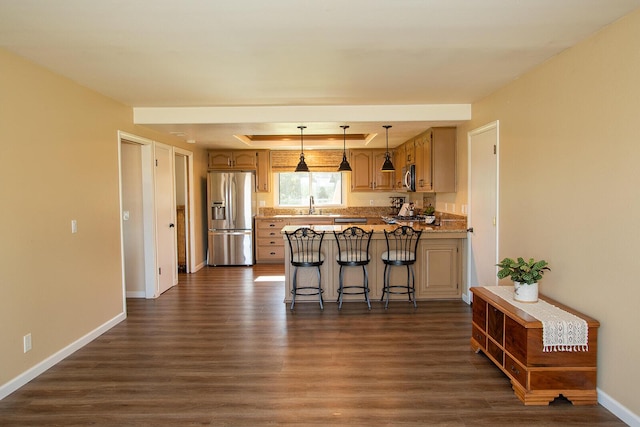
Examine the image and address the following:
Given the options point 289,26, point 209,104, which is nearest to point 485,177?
point 289,26

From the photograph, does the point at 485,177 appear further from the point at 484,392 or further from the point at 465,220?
the point at 484,392

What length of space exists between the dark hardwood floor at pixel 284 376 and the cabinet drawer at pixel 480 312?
0.27 m

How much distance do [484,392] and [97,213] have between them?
3.58m

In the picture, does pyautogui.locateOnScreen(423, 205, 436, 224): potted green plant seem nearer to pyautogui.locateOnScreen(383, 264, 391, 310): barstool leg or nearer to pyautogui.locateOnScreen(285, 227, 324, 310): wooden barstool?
pyautogui.locateOnScreen(383, 264, 391, 310): barstool leg

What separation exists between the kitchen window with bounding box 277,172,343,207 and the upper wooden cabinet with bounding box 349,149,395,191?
0.59 meters

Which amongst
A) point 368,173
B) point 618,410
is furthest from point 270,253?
point 618,410

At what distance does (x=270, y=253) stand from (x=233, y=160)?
1.91 metres

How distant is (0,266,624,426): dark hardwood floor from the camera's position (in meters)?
2.43

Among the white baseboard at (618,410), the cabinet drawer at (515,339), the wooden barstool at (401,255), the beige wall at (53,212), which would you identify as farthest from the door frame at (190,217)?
the white baseboard at (618,410)

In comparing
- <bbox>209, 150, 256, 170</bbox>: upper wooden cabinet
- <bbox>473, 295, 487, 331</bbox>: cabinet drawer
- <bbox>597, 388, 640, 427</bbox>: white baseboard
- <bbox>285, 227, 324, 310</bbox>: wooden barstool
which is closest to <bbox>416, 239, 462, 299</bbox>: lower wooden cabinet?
<bbox>285, 227, 324, 310</bbox>: wooden barstool

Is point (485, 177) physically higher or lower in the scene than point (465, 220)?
higher

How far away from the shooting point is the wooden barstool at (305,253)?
4.55m

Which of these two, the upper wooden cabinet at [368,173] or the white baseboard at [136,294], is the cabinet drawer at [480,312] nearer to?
the white baseboard at [136,294]

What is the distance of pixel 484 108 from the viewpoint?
4.24 m
